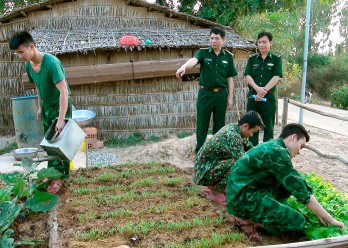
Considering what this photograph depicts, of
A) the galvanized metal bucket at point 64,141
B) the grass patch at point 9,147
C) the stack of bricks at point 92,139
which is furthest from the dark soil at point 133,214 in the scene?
the grass patch at point 9,147

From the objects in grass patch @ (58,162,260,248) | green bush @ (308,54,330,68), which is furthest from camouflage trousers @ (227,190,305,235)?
green bush @ (308,54,330,68)

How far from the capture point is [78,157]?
7395 mm

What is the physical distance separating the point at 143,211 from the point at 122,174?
129 cm

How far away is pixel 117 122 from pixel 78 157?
253 cm

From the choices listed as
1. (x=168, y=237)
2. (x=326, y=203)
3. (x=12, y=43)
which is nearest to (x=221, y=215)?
(x=168, y=237)

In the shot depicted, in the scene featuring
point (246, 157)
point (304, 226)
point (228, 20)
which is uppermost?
point (228, 20)

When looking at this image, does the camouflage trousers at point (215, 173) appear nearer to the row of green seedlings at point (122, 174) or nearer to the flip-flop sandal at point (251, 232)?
the flip-flop sandal at point (251, 232)

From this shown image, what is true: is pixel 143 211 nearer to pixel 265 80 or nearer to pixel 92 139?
pixel 265 80

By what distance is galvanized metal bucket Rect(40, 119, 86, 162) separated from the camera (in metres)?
4.04

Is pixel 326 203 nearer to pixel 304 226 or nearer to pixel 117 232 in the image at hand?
pixel 304 226

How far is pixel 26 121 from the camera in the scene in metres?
8.24

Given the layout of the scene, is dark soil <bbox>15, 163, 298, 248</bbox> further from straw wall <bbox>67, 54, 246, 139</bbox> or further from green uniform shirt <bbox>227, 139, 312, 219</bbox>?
straw wall <bbox>67, 54, 246, 139</bbox>

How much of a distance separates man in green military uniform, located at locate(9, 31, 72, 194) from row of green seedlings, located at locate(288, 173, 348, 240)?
2715 millimetres

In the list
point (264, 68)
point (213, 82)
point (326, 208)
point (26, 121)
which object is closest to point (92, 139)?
point (26, 121)
